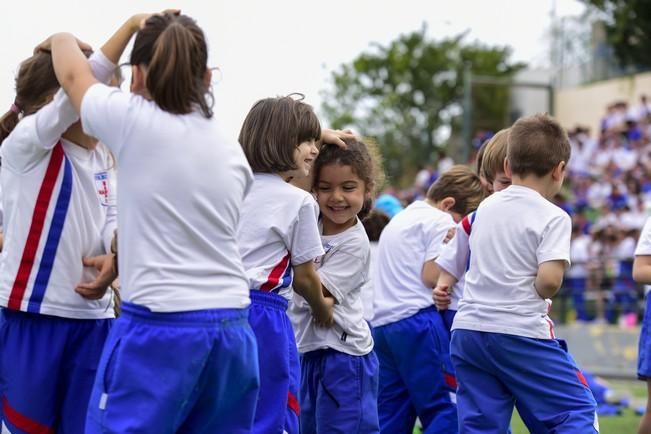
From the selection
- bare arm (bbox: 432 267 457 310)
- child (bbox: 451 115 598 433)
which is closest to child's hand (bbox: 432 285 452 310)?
bare arm (bbox: 432 267 457 310)

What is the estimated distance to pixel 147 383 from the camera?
3090 millimetres

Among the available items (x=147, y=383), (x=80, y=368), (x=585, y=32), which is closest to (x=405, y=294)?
(x=80, y=368)

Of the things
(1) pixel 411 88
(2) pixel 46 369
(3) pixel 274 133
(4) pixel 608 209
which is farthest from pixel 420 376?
(1) pixel 411 88

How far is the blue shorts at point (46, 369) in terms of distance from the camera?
3598 mm

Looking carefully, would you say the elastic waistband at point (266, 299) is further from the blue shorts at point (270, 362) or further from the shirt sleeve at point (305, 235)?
the shirt sleeve at point (305, 235)

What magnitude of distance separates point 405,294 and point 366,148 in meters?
1.16

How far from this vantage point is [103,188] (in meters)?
3.65

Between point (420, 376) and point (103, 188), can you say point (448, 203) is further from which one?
point (103, 188)

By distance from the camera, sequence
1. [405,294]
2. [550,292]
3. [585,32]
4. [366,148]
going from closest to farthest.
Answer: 1. [550,292]
2. [366,148]
3. [405,294]
4. [585,32]

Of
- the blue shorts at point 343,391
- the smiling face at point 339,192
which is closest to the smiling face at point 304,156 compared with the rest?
the smiling face at point 339,192

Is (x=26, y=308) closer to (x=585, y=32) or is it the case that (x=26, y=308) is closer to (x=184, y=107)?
(x=184, y=107)

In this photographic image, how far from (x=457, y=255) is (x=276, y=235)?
1221mm

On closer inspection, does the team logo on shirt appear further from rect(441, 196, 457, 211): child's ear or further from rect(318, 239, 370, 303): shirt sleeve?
rect(441, 196, 457, 211): child's ear

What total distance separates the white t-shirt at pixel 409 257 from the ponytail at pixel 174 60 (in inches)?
102
